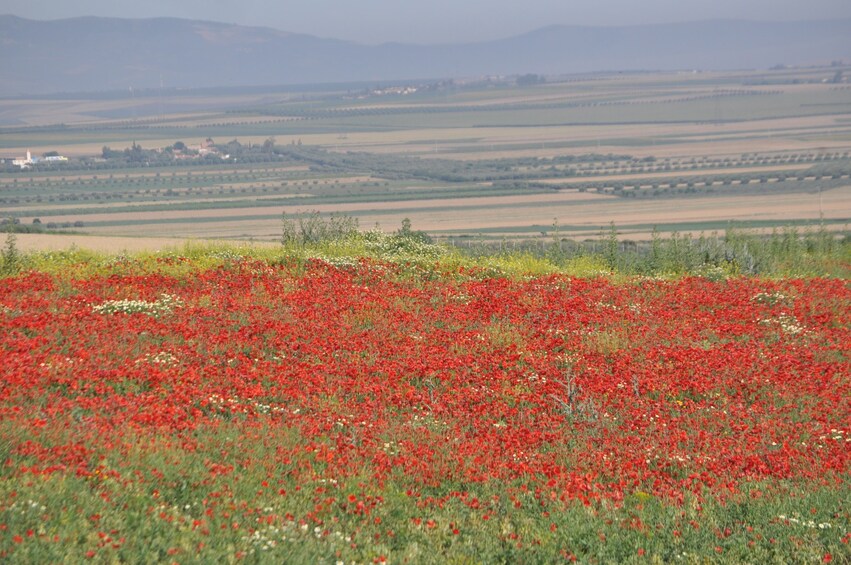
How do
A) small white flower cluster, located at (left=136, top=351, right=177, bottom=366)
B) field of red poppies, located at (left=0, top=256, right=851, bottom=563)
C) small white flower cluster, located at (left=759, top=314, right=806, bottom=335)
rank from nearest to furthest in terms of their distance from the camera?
field of red poppies, located at (left=0, top=256, right=851, bottom=563)
small white flower cluster, located at (left=136, top=351, right=177, bottom=366)
small white flower cluster, located at (left=759, top=314, right=806, bottom=335)

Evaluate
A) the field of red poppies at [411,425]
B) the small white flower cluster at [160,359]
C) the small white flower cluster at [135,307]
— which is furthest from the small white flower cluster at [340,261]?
the small white flower cluster at [160,359]

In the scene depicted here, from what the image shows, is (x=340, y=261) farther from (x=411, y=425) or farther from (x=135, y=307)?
(x=411, y=425)

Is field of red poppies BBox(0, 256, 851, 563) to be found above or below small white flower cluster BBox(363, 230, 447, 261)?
below

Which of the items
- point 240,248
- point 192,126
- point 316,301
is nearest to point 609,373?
point 316,301

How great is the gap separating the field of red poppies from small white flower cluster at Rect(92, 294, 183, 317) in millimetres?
39

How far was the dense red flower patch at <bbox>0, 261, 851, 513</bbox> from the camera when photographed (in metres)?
8.83

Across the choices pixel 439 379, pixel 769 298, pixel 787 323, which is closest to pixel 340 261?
pixel 439 379

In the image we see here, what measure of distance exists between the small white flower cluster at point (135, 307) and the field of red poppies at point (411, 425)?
0.04 m

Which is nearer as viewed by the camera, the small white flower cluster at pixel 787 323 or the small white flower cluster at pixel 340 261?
→ the small white flower cluster at pixel 787 323

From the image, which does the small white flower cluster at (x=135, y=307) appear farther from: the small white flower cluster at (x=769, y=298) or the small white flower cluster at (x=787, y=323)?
the small white flower cluster at (x=769, y=298)

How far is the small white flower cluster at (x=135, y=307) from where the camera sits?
1445 cm

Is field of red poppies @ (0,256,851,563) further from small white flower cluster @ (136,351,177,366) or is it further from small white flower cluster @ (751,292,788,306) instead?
small white flower cluster @ (751,292,788,306)

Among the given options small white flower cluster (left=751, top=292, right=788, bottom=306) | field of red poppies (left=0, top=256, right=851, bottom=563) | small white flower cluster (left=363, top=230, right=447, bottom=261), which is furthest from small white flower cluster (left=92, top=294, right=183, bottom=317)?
small white flower cluster (left=751, top=292, right=788, bottom=306)

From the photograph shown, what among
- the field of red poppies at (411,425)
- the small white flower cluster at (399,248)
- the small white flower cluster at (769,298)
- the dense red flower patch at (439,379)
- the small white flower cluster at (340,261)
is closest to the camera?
the field of red poppies at (411,425)
